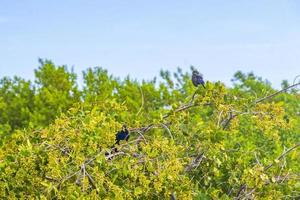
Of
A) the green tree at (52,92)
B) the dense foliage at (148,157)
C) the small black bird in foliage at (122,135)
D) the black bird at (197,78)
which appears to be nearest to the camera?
the dense foliage at (148,157)

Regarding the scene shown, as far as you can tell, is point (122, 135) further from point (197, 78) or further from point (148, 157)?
point (197, 78)

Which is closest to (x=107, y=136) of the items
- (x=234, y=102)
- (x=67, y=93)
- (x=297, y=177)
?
(x=234, y=102)

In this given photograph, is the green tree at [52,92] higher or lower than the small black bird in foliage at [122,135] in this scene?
higher

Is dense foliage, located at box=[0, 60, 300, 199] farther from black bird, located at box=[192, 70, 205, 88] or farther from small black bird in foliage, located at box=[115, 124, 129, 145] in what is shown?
black bird, located at box=[192, 70, 205, 88]

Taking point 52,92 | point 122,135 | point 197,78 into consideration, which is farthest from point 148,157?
point 52,92

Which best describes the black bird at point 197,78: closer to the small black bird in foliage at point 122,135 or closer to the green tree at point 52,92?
the small black bird in foliage at point 122,135

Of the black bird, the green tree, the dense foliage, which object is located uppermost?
the green tree

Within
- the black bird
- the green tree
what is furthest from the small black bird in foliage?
the green tree

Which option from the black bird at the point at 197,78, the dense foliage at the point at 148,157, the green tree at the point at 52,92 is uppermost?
the green tree at the point at 52,92

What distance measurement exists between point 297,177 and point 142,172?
4.37 ft

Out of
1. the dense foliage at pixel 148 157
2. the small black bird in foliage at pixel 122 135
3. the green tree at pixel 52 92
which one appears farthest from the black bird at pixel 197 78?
the green tree at pixel 52 92

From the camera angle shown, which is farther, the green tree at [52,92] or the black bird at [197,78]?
the green tree at [52,92]

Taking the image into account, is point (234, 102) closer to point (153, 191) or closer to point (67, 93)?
point (153, 191)

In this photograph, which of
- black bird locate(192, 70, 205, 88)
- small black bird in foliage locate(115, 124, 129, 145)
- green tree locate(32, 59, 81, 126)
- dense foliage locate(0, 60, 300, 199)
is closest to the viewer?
dense foliage locate(0, 60, 300, 199)
